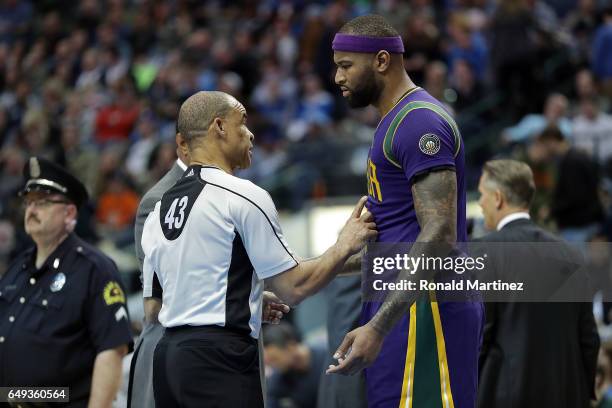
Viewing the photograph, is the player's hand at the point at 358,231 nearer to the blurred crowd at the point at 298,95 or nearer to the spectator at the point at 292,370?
the spectator at the point at 292,370

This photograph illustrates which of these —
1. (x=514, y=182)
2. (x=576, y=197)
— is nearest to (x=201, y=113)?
(x=514, y=182)

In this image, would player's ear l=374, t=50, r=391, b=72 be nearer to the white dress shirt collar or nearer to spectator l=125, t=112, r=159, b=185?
the white dress shirt collar

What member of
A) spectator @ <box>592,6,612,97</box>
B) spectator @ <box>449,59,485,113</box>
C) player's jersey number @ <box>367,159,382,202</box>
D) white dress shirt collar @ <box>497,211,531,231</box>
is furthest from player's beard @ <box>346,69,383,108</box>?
spectator @ <box>449,59,485,113</box>

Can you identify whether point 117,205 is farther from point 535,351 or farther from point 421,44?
point 535,351

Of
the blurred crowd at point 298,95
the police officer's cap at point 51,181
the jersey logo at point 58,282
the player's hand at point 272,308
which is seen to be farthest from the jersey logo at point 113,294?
the blurred crowd at point 298,95

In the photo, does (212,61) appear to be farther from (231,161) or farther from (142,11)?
(231,161)

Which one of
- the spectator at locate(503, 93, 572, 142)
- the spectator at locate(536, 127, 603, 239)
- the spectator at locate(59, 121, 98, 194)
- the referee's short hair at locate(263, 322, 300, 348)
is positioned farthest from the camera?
the spectator at locate(59, 121, 98, 194)

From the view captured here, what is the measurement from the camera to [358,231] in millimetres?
4828

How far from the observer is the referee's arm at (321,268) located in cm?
474

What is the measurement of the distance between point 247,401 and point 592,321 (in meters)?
2.53

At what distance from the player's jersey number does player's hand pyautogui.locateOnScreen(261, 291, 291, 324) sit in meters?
0.74

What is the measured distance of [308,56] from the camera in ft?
58.4

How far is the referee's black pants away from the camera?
15.0ft

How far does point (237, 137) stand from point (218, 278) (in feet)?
2.28
